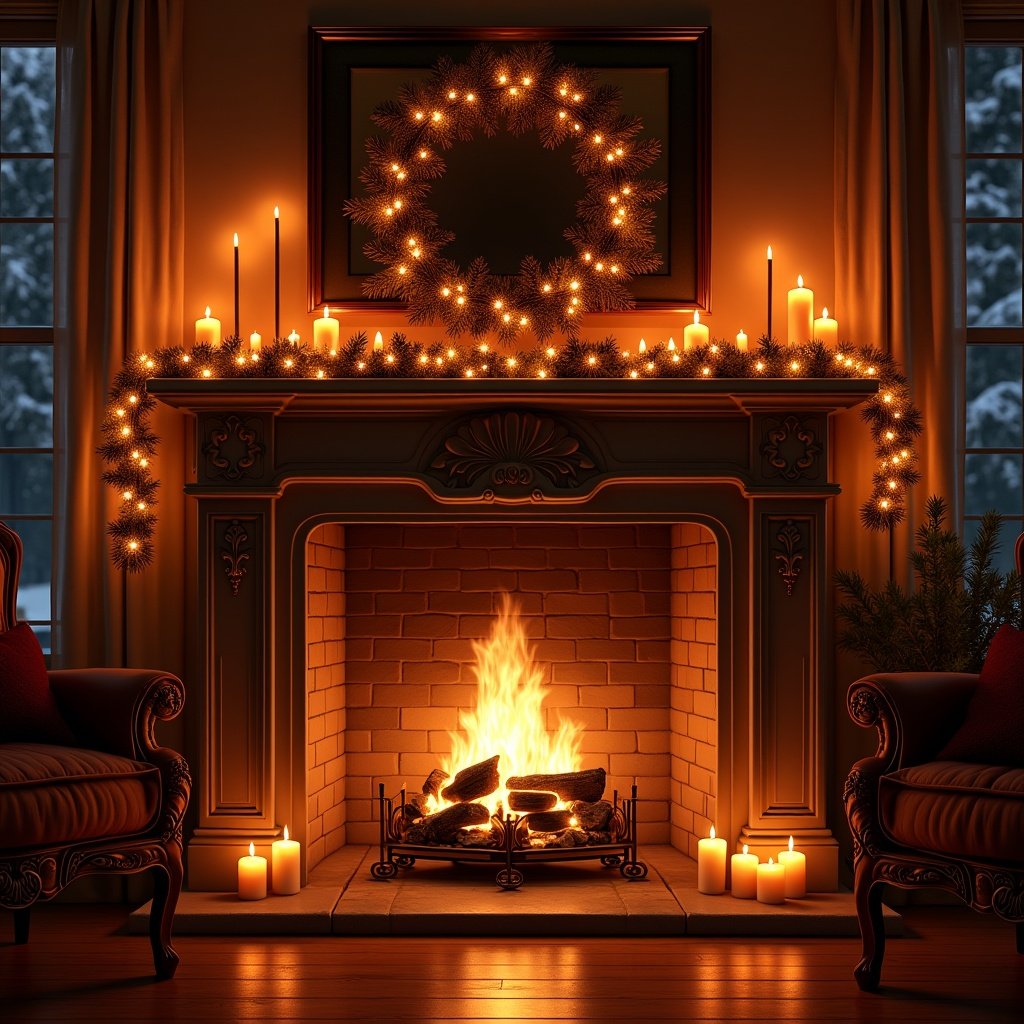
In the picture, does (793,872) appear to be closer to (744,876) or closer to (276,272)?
(744,876)

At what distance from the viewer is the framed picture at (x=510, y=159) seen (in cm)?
398

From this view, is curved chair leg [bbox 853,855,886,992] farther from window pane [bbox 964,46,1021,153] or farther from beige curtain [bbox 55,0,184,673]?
window pane [bbox 964,46,1021,153]

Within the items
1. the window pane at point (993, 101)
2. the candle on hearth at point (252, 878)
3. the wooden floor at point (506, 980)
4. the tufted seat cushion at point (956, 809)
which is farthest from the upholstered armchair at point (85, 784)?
the window pane at point (993, 101)

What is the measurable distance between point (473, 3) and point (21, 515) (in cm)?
222

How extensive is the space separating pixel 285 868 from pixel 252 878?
0.31 feet

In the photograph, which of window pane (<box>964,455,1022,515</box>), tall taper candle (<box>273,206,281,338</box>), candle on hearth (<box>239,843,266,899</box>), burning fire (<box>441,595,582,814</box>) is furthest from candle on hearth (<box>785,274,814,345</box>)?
candle on hearth (<box>239,843,266,899</box>)

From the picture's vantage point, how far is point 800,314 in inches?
147

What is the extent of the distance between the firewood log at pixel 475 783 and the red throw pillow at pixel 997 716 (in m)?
1.35

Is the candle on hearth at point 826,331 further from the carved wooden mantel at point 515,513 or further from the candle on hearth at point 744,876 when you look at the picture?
the candle on hearth at point 744,876

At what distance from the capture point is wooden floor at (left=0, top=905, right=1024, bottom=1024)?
2629 millimetres

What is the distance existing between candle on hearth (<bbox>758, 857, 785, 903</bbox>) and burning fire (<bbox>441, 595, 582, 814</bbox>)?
2.67ft

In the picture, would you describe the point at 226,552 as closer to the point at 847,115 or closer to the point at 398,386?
the point at 398,386

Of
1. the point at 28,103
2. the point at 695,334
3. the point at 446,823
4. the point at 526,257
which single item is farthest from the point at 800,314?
the point at 28,103

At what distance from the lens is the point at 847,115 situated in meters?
3.96
